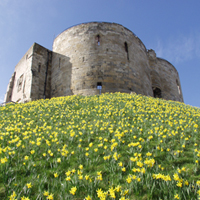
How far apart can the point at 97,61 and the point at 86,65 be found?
3.66 ft

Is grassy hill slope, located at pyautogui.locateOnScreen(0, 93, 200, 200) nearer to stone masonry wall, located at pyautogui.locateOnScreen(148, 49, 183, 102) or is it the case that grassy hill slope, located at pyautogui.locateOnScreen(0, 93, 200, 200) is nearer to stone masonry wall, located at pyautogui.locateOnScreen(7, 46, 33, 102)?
stone masonry wall, located at pyautogui.locateOnScreen(7, 46, 33, 102)

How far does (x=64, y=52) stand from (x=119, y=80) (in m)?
6.88

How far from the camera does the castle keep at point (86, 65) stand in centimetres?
1551

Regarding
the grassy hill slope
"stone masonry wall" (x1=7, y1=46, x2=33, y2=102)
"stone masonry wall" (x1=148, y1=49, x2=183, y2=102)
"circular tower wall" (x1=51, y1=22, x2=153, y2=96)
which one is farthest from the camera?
"stone masonry wall" (x1=148, y1=49, x2=183, y2=102)

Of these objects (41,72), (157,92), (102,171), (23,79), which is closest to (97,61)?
(41,72)

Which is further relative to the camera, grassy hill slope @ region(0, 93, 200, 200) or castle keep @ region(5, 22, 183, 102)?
castle keep @ region(5, 22, 183, 102)

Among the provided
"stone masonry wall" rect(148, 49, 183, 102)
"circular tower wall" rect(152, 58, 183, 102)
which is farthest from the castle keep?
"circular tower wall" rect(152, 58, 183, 102)

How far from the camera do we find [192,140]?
4.77 metres

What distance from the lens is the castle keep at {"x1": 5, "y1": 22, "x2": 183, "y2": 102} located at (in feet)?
50.9

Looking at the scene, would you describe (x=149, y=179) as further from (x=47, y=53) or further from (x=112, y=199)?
(x=47, y=53)

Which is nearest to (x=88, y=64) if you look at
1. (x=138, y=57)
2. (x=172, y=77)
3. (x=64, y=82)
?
(x=64, y=82)

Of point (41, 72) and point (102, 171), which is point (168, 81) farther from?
point (102, 171)

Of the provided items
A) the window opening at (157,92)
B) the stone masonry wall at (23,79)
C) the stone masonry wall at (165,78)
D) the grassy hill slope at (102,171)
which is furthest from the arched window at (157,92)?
the grassy hill slope at (102,171)

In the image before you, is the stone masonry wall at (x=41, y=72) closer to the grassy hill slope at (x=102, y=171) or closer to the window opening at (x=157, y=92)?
the grassy hill slope at (x=102, y=171)
